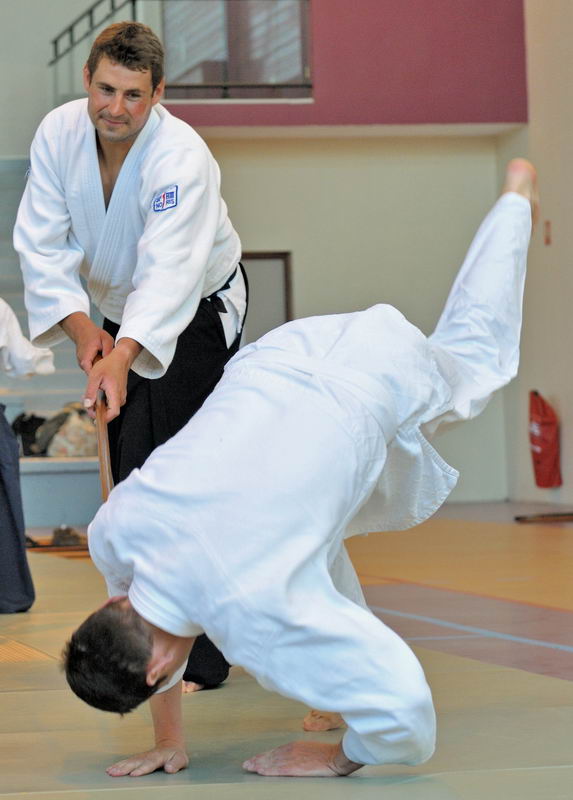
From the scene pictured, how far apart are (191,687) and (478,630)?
1.07m

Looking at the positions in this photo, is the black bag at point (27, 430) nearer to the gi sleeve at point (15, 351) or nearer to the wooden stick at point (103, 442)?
Result: the gi sleeve at point (15, 351)

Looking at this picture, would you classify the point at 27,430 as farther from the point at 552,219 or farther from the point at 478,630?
the point at 478,630

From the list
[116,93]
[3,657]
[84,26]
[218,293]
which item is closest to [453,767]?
[218,293]

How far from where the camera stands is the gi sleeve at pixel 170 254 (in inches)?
89.7

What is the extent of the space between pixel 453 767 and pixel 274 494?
57 cm

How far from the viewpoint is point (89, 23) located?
355 inches

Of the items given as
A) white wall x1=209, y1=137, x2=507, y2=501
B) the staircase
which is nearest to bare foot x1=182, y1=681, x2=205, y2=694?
the staircase

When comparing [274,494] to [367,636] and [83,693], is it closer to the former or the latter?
[367,636]

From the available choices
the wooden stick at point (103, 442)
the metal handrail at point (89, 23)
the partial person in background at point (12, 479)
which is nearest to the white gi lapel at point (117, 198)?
the wooden stick at point (103, 442)

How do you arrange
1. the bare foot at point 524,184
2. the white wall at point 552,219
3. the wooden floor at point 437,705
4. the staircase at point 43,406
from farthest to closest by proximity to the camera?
the white wall at point 552,219
the staircase at point 43,406
the bare foot at point 524,184
the wooden floor at point 437,705

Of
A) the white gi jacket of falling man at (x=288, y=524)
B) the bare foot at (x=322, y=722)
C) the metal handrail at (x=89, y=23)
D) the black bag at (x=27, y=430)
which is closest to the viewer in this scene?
the white gi jacket of falling man at (x=288, y=524)

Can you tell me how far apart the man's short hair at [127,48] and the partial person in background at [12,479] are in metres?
2.16

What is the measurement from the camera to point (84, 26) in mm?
9094

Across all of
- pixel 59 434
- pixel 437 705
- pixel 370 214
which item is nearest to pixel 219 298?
pixel 437 705
